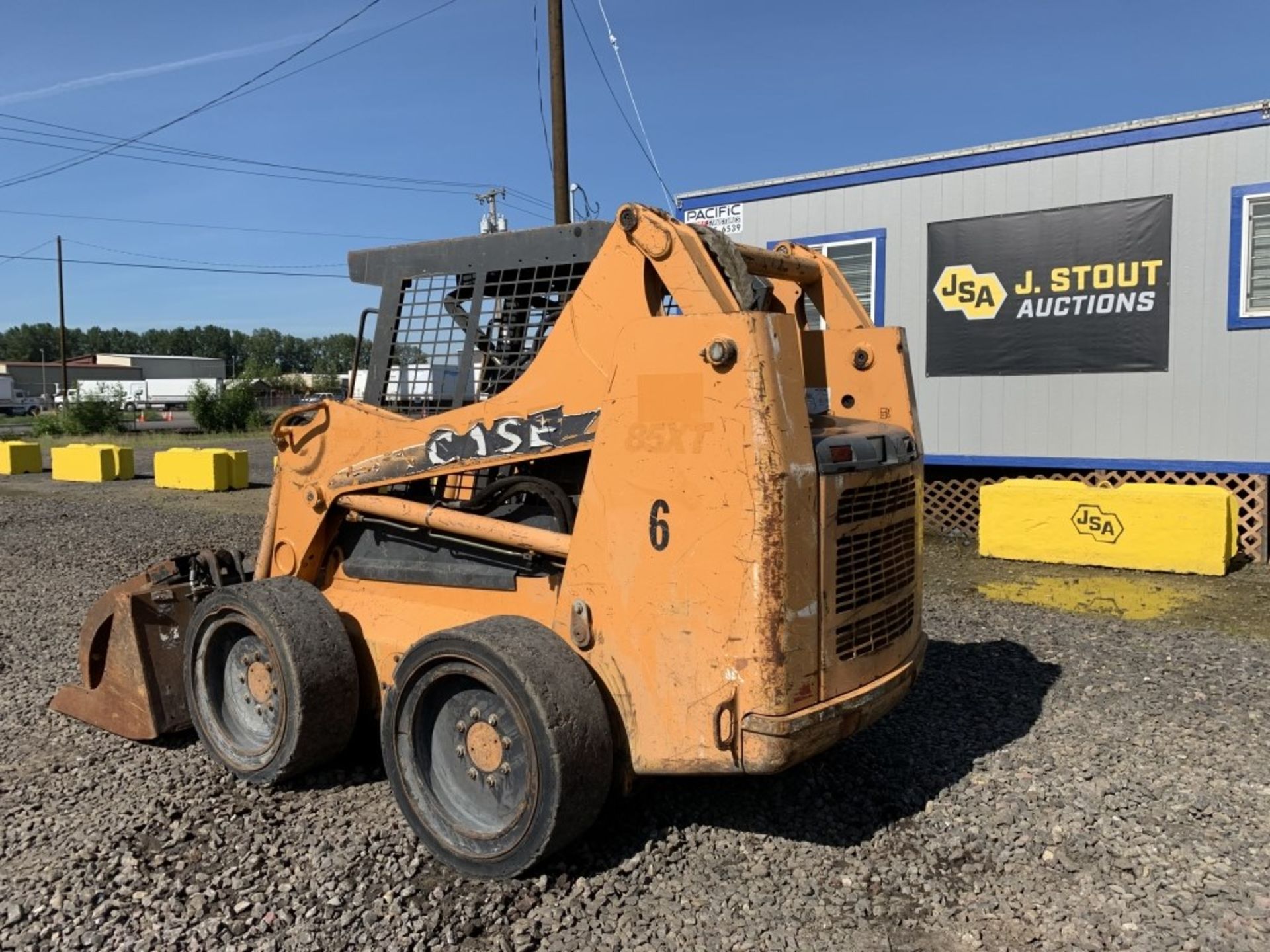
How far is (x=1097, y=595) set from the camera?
821cm

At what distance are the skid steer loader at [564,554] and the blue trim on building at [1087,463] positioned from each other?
6748mm

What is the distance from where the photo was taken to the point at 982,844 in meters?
3.81

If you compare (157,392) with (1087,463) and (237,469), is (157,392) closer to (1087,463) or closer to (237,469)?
(237,469)

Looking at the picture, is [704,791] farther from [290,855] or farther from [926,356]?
[926,356]

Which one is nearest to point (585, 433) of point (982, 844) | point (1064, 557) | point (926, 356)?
point (982, 844)

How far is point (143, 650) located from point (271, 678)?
0.89m

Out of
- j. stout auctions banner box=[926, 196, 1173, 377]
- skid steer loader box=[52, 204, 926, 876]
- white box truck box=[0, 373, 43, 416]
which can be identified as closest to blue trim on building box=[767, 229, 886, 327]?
j. stout auctions banner box=[926, 196, 1173, 377]

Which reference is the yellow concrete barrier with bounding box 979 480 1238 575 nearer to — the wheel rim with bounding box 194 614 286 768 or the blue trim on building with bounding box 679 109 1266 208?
the blue trim on building with bounding box 679 109 1266 208

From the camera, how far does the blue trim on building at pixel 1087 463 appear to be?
31.0ft

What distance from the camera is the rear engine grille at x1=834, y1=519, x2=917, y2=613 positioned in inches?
136

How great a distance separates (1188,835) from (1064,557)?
6.01 metres

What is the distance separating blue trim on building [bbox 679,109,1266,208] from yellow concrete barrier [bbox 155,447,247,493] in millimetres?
10280

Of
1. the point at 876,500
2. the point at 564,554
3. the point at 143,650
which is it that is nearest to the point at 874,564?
the point at 876,500

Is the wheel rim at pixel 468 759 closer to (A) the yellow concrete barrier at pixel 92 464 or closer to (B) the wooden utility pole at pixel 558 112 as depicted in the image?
(B) the wooden utility pole at pixel 558 112
